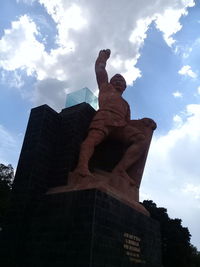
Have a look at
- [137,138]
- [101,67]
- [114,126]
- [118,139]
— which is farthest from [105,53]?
[137,138]

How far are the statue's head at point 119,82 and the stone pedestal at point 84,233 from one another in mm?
3675

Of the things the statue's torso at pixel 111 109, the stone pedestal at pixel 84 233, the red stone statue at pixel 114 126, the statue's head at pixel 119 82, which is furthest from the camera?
the statue's head at pixel 119 82

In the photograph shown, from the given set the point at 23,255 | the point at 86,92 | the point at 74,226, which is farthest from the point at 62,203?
the point at 86,92

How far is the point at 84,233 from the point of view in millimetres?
5973

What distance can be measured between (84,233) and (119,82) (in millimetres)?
4870

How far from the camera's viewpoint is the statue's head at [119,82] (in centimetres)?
921

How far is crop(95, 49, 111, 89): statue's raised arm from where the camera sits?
9305 millimetres

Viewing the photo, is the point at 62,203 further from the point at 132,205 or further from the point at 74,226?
the point at 132,205

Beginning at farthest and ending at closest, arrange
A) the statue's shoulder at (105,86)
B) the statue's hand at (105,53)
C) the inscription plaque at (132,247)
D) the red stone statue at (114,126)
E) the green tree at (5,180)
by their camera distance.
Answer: the green tree at (5,180)
the statue's hand at (105,53)
the statue's shoulder at (105,86)
the red stone statue at (114,126)
the inscription plaque at (132,247)

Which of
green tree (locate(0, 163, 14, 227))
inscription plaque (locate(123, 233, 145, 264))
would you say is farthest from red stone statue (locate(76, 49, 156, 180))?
green tree (locate(0, 163, 14, 227))

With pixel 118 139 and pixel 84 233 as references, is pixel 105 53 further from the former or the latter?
pixel 84 233

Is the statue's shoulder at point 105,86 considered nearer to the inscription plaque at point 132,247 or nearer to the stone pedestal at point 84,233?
the stone pedestal at point 84,233

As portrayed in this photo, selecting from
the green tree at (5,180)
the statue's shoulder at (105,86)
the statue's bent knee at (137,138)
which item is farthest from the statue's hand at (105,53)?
the green tree at (5,180)

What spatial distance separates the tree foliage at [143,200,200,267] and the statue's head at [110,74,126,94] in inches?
869
